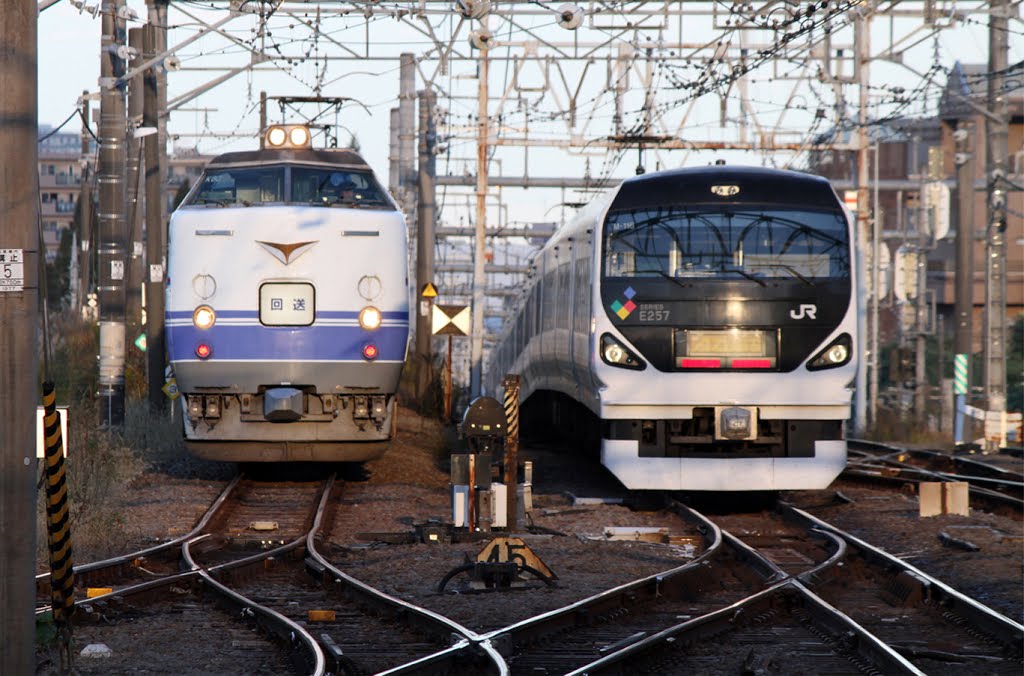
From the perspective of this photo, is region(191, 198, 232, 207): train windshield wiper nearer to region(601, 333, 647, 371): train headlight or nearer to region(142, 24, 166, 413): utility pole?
region(601, 333, 647, 371): train headlight

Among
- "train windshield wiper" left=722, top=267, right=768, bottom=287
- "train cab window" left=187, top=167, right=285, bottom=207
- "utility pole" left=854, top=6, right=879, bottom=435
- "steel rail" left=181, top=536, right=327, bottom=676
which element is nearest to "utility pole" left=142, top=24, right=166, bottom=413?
"train cab window" left=187, top=167, right=285, bottom=207

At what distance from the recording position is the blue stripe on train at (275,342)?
14602mm

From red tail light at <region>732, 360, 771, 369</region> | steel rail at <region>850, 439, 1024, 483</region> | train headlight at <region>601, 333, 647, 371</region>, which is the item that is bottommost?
steel rail at <region>850, 439, 1024, 483</region>

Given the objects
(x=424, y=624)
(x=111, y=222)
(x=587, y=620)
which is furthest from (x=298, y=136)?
(x=424, y=624)

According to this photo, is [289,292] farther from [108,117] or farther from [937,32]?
[937,32]

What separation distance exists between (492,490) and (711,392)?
2.53 metres

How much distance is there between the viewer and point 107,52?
58.9 ft

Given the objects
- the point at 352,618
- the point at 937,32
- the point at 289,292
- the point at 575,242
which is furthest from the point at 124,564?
the point at 937,32

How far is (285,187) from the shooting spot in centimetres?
1541

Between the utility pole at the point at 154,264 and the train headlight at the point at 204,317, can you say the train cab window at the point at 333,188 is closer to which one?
the train headlight at the point at 204,317

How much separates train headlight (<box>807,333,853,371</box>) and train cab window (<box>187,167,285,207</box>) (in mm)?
5574

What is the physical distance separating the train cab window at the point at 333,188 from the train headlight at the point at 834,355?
4671 mm

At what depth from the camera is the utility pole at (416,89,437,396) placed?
28219mm

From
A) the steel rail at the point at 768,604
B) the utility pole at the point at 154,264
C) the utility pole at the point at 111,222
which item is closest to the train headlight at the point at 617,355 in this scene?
the steel rail at the point at 768,604
